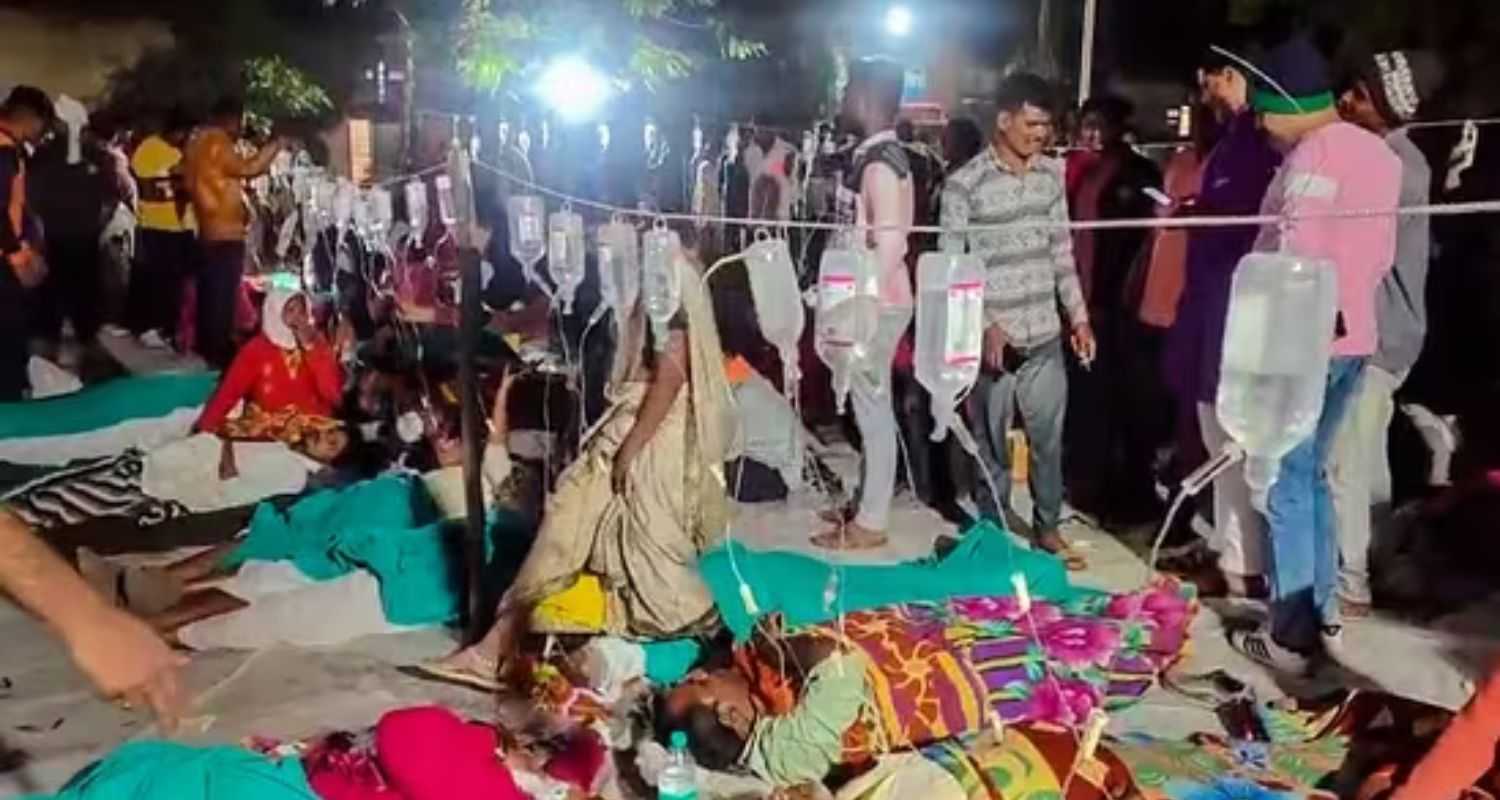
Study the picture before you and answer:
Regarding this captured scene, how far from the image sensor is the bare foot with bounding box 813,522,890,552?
13.1 feet

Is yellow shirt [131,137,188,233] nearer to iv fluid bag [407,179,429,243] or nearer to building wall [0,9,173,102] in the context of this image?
building wall [0,9,173,102]

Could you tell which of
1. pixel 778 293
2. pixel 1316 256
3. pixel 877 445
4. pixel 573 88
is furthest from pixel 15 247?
pixel 1316 256

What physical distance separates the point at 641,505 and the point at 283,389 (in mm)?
1737

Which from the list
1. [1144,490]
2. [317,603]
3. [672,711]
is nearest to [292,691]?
[317,603]

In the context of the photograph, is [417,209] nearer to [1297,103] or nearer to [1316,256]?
[1297,103]

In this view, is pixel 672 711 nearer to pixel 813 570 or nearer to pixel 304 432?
pixel 813 570

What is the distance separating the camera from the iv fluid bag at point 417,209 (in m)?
4.45

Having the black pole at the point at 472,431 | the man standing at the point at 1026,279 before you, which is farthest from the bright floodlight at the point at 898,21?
the black pole at the point at 472,431

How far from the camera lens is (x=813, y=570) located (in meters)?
3.47

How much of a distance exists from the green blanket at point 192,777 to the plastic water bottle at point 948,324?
3.78 feet

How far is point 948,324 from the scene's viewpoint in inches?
104

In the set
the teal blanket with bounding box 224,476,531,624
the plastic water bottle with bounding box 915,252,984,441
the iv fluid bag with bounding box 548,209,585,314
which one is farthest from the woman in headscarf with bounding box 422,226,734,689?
the iv fluid bag with bounding box 548,209,585,314

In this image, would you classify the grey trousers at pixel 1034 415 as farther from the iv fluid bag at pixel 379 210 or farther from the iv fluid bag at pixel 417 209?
the iv fluid bag at pixel 379 210

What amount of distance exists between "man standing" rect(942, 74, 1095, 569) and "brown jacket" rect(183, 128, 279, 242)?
2.84 metres
